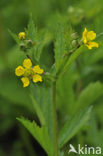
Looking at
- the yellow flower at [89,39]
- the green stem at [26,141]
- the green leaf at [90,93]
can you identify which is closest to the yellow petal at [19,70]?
the yellow flower at [89,39]

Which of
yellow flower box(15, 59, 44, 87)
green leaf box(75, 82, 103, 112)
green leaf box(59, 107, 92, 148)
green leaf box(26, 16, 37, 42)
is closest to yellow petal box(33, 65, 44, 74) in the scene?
yellow flower box(15, 59, 44, 87)

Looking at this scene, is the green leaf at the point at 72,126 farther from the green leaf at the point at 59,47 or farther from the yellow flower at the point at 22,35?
the yellow flower at the point at 22,35

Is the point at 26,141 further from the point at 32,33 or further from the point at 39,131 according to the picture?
the point at 32,33

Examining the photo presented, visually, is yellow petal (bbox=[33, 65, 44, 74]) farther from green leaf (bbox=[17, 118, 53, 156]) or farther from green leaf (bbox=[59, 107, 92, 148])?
green leaf (bbox=[59, 107, 92, 148])

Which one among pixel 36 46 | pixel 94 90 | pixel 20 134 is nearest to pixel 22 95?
pixel 20 134

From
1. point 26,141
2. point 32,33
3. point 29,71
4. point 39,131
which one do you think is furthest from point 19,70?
point 26,141

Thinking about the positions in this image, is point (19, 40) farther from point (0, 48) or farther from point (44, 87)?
point (0, 48)

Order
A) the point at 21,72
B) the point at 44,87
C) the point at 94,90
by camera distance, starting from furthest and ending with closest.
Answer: the point at 94,90
the point at 44,87
the point at 21,72
